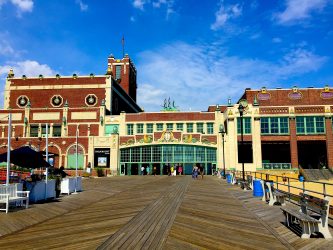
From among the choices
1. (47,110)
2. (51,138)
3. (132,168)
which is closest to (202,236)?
(132,168)

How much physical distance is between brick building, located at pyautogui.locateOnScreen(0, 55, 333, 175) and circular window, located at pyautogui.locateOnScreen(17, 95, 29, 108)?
18 centimetres

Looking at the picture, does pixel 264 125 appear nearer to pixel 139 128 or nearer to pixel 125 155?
pixel 139 128

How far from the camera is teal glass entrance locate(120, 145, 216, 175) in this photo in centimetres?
4819

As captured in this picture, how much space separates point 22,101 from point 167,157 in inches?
1148

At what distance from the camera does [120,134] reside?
50.5 m

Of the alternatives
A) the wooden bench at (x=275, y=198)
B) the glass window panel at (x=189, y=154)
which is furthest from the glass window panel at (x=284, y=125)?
the wooden bench at (x=275, y=198)

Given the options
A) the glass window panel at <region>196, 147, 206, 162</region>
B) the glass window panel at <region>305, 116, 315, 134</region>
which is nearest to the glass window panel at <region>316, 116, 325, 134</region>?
the glass window panel at <region>305, 116, 315, 134</region>

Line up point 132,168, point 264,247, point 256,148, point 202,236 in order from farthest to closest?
point 132,168
point 256,148
point 202,236
point 264,247

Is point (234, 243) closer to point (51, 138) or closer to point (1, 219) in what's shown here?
point (1, 219)

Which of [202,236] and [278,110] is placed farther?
[278,110]

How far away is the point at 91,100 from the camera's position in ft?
180

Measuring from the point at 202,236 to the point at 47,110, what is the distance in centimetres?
5114

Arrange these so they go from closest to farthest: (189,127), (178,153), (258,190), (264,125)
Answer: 1. (258,190)
2. (264,125)
3. (178,153)
4. (189,127)

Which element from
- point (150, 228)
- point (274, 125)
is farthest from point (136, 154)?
point (150, 228)
